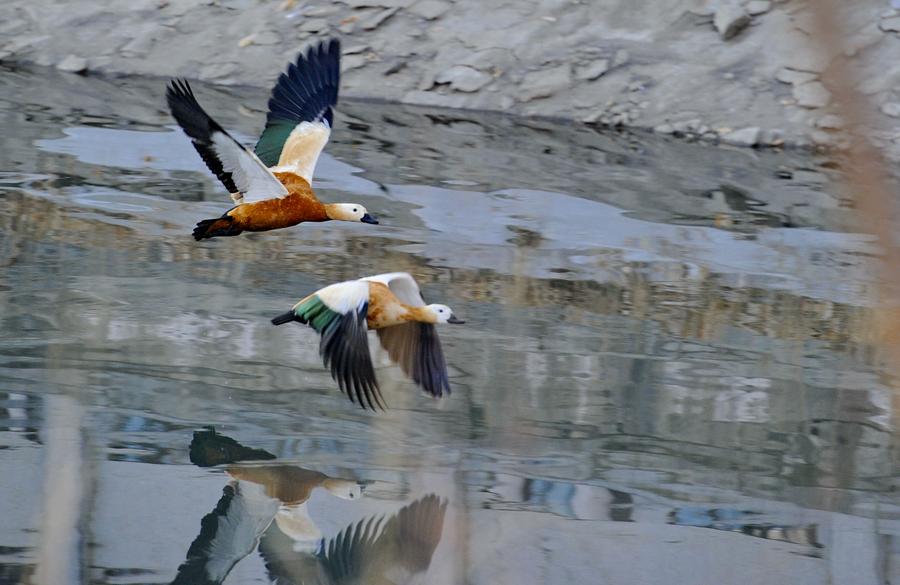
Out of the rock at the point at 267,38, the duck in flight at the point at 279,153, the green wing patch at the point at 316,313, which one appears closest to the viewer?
the green wing patch at the point at 316,313

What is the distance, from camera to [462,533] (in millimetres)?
4254

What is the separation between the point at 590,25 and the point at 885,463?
8.55 meters

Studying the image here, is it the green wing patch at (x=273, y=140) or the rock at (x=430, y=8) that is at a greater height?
the rock at (x=430, y=8)

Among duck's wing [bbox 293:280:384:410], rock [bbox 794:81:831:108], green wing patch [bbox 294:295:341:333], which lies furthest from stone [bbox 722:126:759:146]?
green wing patch [bbox 294:295:341:333]

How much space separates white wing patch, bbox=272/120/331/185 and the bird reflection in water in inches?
99.5

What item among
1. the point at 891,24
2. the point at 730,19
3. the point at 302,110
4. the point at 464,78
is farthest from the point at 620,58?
the point at 302,110

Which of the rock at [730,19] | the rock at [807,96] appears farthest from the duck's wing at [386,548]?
the rock at [730,19]

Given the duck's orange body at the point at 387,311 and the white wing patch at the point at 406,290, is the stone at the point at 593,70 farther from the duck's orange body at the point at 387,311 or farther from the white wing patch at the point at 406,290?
the duck's orange body at the point at 387,311

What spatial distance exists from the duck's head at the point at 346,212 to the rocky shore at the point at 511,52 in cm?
558

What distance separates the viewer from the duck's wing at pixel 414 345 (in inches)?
212

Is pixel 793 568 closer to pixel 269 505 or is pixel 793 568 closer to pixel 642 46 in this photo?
pixel 269 505

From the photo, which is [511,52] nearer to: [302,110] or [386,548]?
[302,110]

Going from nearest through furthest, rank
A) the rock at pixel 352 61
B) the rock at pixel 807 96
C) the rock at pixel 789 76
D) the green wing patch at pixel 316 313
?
the green wing patch at pixel 316 313 < the rock at pixel 807 96 < the rock at pixel 789 76 < the rock at pixel 352 61

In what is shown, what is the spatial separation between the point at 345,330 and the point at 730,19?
8.58 metres
